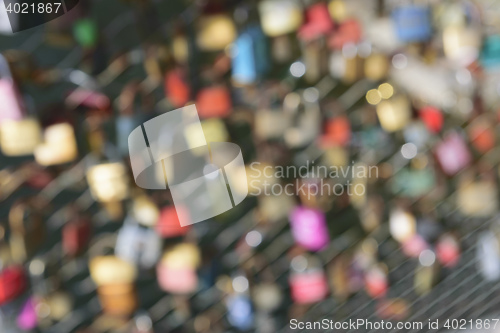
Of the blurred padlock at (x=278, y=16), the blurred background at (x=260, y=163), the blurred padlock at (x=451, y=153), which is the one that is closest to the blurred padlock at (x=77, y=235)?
the blurred background at (x=260, y=163)

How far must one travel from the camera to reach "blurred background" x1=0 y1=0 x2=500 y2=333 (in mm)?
881

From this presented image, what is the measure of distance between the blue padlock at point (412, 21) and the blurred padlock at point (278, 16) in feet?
0.62

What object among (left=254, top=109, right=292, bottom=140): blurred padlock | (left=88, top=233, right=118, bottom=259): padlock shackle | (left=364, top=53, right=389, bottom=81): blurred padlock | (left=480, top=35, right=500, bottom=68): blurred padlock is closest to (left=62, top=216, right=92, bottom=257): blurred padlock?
(left=88, top=233, right=118, bottom=259): padlock shackle

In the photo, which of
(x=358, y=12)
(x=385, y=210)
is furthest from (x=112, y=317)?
(x=358, y=12)

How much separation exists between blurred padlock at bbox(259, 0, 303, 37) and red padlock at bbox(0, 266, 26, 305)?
0.58 meters

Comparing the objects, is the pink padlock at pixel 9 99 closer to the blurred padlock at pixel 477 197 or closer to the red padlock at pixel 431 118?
the red padlock at pixel 431 118

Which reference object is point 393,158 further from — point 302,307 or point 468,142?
point 302,307

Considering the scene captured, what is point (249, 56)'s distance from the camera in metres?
0.87

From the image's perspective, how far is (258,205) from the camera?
3.84 feet

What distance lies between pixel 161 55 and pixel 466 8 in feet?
2.05

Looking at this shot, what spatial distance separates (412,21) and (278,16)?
0.81 ft

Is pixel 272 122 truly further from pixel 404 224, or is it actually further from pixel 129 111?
pixel 404 224

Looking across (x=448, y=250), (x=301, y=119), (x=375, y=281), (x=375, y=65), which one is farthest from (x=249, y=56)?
(x=448, y=250)

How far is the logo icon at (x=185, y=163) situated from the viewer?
0.81 metres
